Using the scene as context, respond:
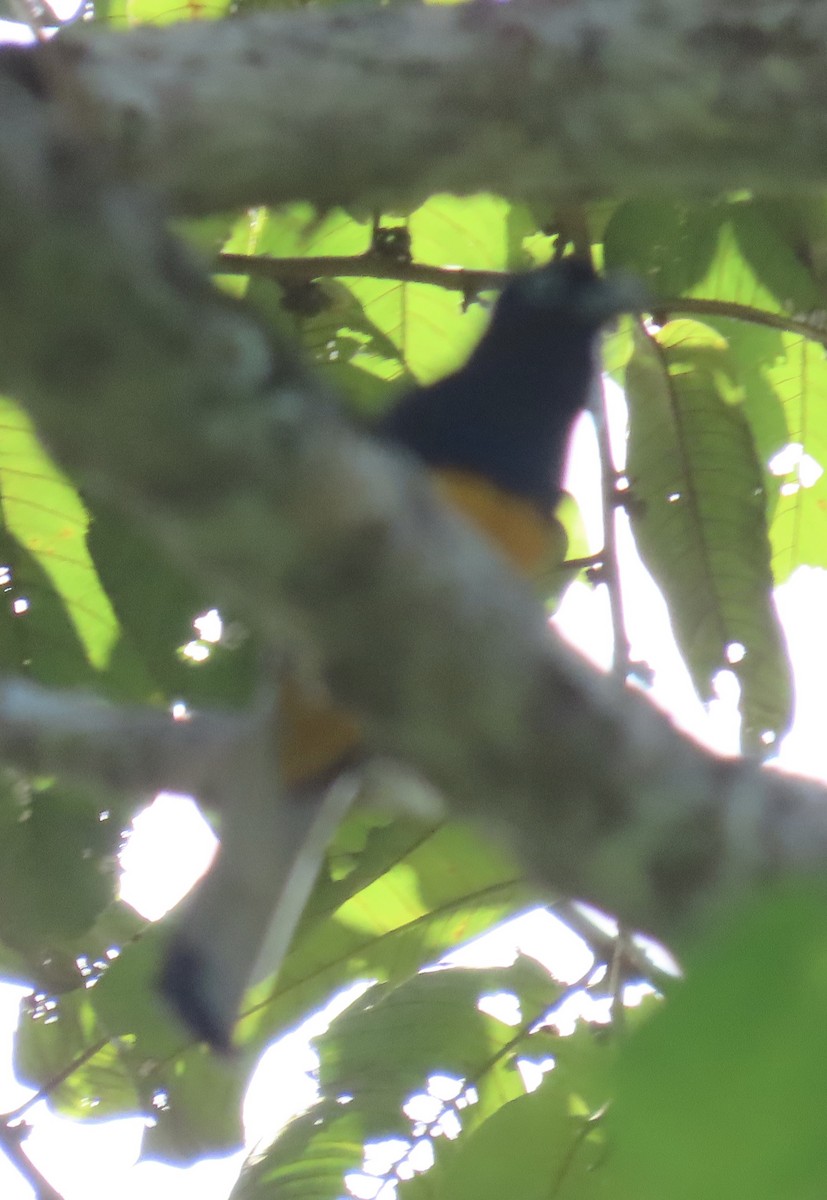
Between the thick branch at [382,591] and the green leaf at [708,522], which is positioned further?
the green leaf at [708,522]

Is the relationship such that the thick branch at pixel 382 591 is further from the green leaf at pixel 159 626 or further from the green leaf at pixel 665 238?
the green leaf at pixel 665 238

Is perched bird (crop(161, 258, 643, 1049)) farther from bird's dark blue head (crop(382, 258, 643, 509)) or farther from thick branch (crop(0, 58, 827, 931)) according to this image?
thick branch (crop(0, 58, 827, 931))

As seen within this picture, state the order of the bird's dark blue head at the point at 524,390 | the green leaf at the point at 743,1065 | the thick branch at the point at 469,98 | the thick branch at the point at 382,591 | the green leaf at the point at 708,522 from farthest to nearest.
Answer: the green leaf at the point at 708,522 < the bird's dark blue head at the point at 524,390 < the thick branch at the point at 469,98 < the thick branch at the point at 382,591 < the green leaf at the point at 743,1065

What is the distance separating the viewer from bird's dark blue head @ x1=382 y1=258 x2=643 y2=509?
7.70ft

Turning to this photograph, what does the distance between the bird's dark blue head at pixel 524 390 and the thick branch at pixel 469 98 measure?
26.3 inches

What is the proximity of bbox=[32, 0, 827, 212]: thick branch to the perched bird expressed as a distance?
1.83ft

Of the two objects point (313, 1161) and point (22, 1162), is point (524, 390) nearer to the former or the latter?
point (313, 1161)

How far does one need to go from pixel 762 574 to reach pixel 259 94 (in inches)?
63.5

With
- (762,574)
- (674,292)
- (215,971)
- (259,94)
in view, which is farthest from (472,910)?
(259,94)

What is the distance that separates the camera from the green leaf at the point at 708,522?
9.12 feet

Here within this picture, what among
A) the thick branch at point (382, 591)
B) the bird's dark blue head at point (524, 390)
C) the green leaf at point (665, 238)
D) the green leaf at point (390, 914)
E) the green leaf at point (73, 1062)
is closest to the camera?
the thick branch at point (382, 591)

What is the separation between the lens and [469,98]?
62.3 inches

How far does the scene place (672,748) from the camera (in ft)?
3.51

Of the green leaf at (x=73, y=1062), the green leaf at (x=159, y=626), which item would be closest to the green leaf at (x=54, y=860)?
the green leaf at (x=159, y=626)
